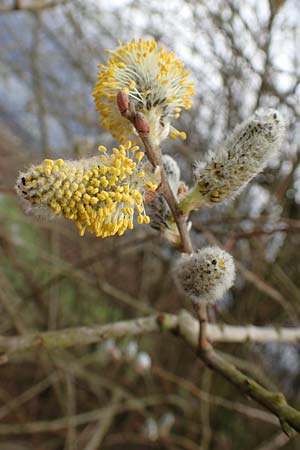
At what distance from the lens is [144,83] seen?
0.90 meters

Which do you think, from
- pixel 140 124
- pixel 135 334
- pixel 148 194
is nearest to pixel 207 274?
pixel 148 194

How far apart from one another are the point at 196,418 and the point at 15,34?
3.17m

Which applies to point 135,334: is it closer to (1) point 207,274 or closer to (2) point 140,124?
(1) point 207,274

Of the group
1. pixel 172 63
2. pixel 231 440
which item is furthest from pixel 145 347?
pixel 172 63

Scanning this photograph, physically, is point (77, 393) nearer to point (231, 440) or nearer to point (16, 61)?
point (231, 440)

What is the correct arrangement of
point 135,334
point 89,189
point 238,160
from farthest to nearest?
point 135,334 → point 238,160 → point 89,189

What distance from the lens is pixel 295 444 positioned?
2.76 m

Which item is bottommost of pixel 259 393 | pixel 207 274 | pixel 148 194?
pixel 259 393

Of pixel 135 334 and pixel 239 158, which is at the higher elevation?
pixel 239 158

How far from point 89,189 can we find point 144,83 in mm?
276

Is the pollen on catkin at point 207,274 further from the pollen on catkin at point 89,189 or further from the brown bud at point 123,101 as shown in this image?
the brown bud at point 123,101

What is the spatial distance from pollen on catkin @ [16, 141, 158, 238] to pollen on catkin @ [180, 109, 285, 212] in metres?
0.12

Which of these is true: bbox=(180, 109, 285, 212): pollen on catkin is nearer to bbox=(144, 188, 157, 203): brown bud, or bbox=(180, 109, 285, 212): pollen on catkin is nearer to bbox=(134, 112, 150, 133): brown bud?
bbox=(144, 188, 157, 203): brown bud

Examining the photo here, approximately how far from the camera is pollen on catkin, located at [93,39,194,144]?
0.89m
